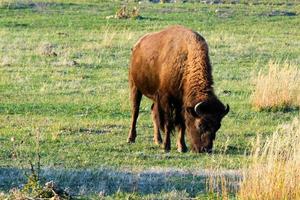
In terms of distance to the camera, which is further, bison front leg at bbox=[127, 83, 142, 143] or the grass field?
bison front leg at bbox=[127, 83, 142, 143]

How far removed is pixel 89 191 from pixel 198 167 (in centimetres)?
238

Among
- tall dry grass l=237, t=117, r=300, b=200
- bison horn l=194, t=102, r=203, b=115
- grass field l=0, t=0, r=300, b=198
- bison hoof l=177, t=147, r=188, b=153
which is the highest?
tall dry grass l=237, t=117, r=300, b=200

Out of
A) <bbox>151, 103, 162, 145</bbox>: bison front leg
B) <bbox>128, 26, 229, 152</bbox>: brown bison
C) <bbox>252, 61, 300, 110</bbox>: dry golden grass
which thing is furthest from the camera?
<bbox>252, 61, 300, 110</bbox>: dry golden grass

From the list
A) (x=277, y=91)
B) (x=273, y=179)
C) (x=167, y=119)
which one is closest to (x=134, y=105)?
(x=167, y=119)

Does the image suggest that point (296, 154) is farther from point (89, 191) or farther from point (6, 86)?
point (6, 86)

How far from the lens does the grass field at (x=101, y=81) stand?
43.4 feet

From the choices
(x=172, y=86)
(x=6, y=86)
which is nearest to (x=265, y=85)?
(x=172, y=86)

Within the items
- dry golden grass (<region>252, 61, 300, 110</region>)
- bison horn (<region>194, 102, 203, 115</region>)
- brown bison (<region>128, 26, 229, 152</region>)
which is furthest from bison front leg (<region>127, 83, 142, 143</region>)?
dry golden grass (<region>252, 61, 300, 110</region>)

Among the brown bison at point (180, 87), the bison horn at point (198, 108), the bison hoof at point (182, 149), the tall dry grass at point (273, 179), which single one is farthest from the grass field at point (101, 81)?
the tall dry grass at point (273, 179)

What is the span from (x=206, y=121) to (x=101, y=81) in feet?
26.2

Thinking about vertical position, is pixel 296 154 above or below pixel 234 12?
above

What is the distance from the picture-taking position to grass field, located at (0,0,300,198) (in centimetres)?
1323

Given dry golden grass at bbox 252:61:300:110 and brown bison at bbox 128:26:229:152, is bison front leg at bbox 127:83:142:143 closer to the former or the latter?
brown bison at bbox 128:26:229:152

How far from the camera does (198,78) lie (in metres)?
13.9
